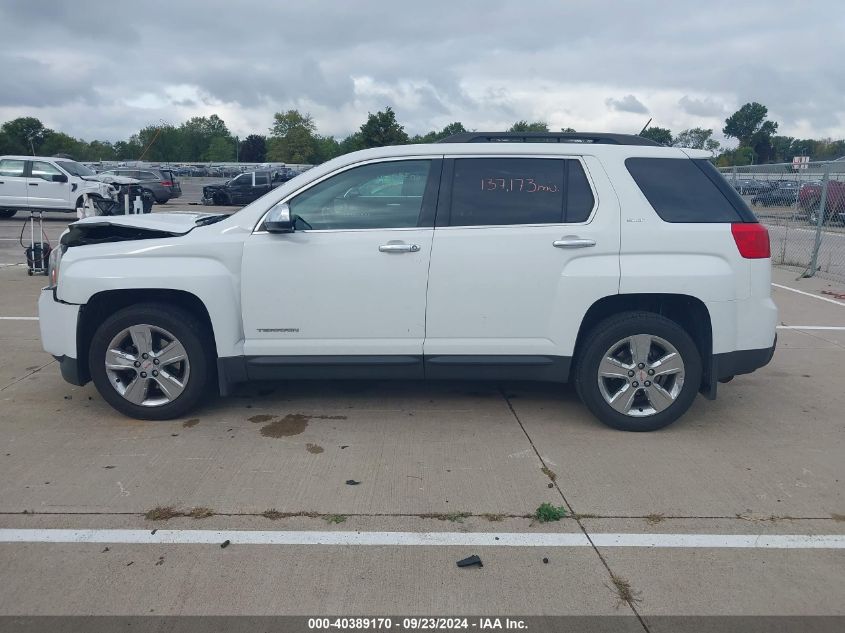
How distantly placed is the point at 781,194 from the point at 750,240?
10.0 m

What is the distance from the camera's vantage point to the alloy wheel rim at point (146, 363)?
5.11m

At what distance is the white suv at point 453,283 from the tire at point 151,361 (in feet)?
0.04

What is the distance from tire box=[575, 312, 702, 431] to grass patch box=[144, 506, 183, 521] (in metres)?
2.72

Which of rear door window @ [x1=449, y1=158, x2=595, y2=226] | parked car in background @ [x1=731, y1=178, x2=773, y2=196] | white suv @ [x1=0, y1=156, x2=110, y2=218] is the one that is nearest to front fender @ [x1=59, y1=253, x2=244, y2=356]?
rear door window @ [x1=449, y1=158, x2=595, y2=226]

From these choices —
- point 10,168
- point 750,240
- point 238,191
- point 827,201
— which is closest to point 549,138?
point 750,240

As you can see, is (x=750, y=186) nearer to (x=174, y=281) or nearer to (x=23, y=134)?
(x=174, y=281)

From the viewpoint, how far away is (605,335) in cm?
501

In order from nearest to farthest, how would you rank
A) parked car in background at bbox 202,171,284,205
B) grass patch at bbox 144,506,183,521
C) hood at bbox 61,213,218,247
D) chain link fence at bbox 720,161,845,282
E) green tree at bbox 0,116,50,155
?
1. grass patch at bbox 144,506,183,521
2. hood at bbox 61,213,218,247
3. chain link fence at bbox 720,161,845,282
4. parked car in background at bbox 202,171,284,205
5. green tree at bbox 0,116,50,155

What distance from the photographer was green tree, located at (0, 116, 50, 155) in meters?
66.8

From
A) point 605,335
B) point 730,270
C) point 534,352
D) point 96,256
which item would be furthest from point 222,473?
point 730,270

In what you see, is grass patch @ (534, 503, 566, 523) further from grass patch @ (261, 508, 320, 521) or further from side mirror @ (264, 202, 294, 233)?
side mirror @ (264, 202, 294, 233)

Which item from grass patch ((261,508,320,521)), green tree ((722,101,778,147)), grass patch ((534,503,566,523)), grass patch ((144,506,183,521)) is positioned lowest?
grass patch ((144,506,183,521))

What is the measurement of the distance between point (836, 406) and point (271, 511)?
441cm

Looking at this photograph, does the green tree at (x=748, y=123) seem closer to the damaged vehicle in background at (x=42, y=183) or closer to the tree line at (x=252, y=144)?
the tree line at (x=252, y=144)
